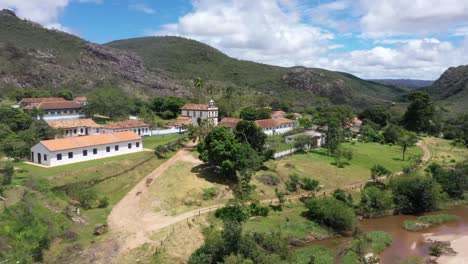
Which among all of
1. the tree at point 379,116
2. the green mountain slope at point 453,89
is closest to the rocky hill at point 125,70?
the green mountain slope at point 453,89

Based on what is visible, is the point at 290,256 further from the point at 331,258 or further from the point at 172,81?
the point at 172,81

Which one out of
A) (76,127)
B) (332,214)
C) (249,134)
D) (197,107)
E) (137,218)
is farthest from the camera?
(197,107)

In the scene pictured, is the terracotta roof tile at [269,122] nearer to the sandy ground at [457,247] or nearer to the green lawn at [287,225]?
the green lawn at [287,225]

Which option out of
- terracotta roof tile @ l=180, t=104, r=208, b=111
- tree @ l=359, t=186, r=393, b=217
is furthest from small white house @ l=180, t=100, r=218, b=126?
tree @ l=359, t=186, r=393, b=217

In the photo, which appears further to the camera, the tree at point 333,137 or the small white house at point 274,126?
the small white house at point 274,126

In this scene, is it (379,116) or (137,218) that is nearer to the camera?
(137,218)

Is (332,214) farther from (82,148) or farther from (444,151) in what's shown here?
(444,151)

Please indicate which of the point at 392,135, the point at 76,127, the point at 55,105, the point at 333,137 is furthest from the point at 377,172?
the point at 55,105
